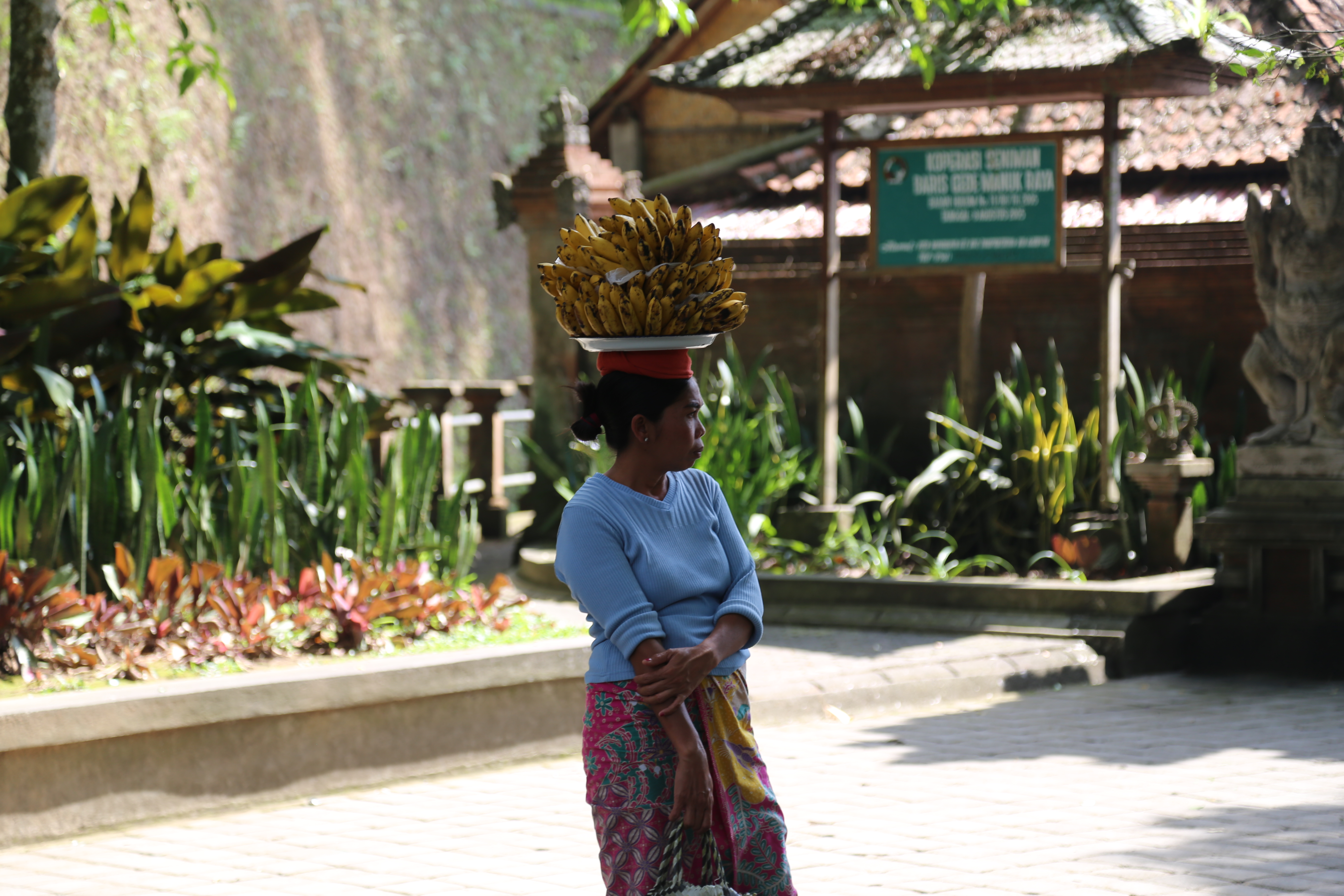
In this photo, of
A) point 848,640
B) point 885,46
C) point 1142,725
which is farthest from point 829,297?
point 1142,725

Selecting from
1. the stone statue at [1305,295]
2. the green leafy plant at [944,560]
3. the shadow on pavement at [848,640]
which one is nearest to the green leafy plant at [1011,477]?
the green leafy plant at [944,560]

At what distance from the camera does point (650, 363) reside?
287 centimetres

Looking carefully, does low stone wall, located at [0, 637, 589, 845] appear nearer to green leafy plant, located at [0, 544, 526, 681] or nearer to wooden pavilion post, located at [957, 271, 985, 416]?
green leafy plant, located at [0, 544, 526, 681]

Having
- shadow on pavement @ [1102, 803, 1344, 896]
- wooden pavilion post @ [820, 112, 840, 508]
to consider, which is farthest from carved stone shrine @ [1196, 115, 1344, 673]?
shadow on pavement @ [1102, 803, 1344, 896]

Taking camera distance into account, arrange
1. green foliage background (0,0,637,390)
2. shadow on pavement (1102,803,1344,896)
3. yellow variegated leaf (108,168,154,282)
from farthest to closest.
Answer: green foliage background (0,0,637,390), yellow variegated leaf (108,168,154,282), shadow on pavement (1102,803,1344,896)

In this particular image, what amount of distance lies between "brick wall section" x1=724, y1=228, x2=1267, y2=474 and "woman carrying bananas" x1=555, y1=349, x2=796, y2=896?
27.0 feet

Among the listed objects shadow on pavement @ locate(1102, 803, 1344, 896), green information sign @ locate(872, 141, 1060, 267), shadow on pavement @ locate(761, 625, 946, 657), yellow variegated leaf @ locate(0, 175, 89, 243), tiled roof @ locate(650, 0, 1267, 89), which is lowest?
shadow on pavement @ locate(1102, 803, 1344, 896)

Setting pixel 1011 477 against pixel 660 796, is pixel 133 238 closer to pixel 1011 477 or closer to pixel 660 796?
pixel 1011 477

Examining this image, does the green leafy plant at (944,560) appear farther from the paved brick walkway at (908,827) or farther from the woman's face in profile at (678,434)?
the woman's face in profile at (678,434)

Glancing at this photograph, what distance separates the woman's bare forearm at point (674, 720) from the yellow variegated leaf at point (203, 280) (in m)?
5.19

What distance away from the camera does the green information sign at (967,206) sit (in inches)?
364

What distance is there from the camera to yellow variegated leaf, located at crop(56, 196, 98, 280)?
7234 millimetres

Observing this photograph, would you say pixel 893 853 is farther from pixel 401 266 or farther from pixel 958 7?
pixel 401 266

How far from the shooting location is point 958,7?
8609mm
